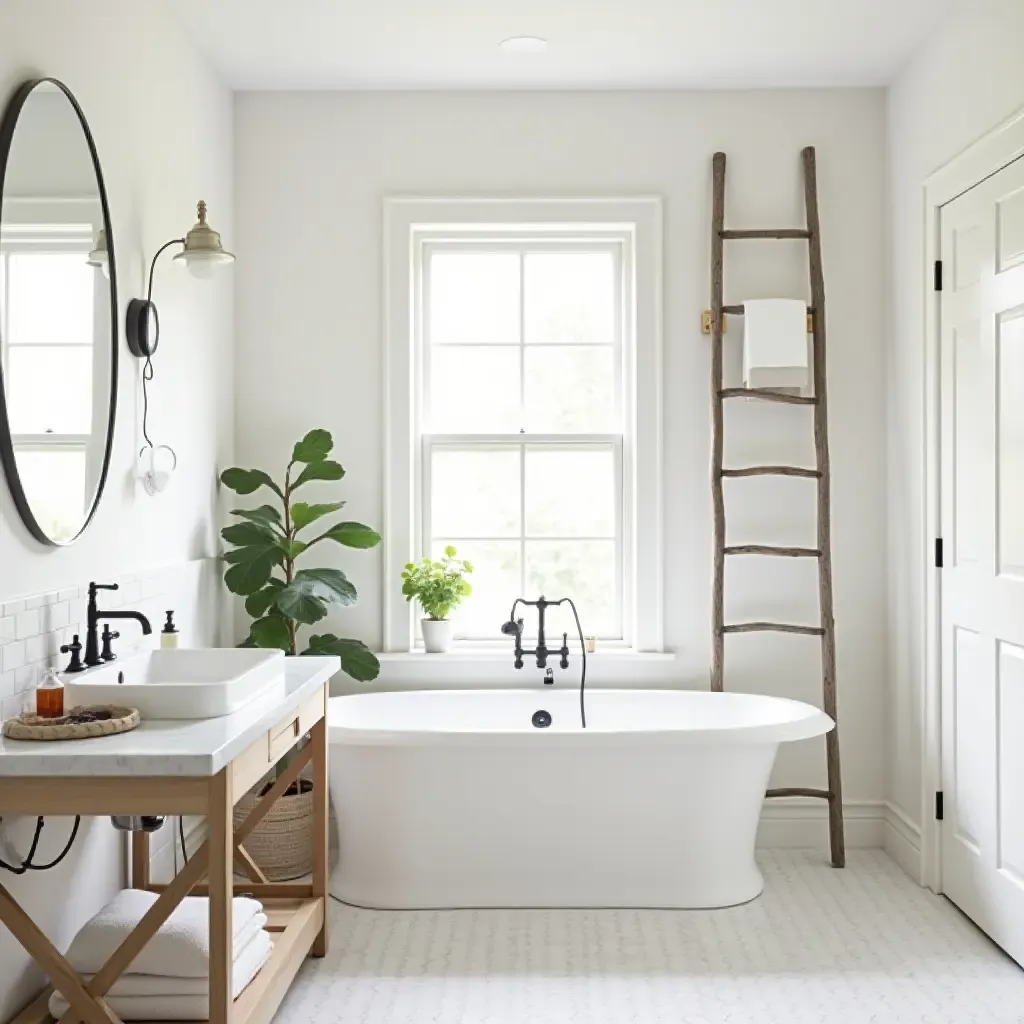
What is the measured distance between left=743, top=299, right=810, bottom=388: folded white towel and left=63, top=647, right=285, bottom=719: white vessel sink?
6.94 feet

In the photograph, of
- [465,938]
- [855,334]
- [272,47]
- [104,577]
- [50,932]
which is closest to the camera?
[50,932]

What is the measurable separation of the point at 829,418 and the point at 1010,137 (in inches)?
52.3

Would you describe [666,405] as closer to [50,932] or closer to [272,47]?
[272,47]

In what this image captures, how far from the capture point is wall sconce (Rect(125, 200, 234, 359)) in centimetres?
314

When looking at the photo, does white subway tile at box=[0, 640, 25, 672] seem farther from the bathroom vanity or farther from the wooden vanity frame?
the wooden vanity frame

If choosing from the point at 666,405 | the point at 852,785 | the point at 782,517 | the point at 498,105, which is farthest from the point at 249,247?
the point at 852,785

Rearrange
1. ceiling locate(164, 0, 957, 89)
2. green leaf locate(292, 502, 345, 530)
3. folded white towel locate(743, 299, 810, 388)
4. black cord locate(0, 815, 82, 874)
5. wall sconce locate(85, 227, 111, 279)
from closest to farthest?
black cord locate(0, 815, 82, 874) → wall sconce locate(85, 227, 111, 279) → ceiling locate(164, 0, 957, 89) → green leaf locate(292, 502, 345, 530) → folded white towel locate(743, 299, 810, 388)

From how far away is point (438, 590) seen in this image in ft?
13.4

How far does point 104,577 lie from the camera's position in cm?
296

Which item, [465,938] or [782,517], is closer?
[465,938]

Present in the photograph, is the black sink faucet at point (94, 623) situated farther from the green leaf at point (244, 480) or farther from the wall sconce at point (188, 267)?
the green leaf at point (244, 480)

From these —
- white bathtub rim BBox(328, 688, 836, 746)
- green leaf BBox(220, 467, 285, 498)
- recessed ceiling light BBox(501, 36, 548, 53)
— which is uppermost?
recessed ceiling light BBox(501, 36, 548, 53)

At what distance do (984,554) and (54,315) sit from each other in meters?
2.66

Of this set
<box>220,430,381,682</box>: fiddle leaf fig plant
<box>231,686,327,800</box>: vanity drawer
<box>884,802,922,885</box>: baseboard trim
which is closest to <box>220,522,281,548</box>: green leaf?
<box>220,430,381,682</box>: fiddle leaf fig plant
